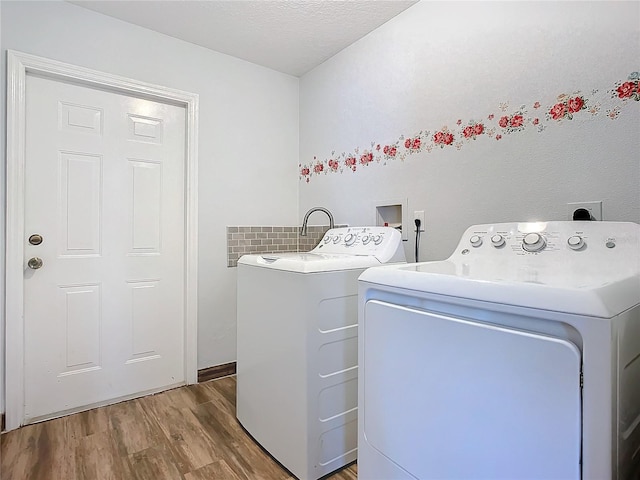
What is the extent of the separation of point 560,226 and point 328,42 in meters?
1.80

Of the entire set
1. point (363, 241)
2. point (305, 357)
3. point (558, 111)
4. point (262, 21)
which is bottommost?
point (305, 357)

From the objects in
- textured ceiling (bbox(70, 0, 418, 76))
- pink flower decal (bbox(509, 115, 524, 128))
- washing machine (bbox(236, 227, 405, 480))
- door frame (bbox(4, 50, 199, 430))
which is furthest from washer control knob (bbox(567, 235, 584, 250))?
door frame (bbox(4, 50, 199, 430))

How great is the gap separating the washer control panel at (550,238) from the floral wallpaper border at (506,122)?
0.43 meters

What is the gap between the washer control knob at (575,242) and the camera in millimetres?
A: 1113

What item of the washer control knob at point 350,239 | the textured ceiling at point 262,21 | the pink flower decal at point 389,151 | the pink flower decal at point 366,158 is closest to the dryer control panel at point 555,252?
the washer control knob at point 350,239

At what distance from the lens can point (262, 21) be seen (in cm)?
202

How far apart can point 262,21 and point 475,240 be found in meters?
1.72

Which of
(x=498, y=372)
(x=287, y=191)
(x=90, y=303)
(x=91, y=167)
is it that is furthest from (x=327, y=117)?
(x=498, y=372)

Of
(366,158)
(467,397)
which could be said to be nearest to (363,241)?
(366,158)

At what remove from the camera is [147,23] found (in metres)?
2.05

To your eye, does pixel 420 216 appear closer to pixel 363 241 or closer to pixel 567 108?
pixel 363 241

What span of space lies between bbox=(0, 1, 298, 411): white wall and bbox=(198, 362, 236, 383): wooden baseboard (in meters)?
0.04

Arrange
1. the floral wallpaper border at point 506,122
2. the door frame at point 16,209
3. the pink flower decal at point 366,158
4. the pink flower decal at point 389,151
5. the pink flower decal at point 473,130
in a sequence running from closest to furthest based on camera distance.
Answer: the floral wallpaper border at point 506,122 < the pink flower decal at point 473,130 < the door frame at point 16,209 < the pink flower decal at point 389,151 < the pink flower decal at point 366,158

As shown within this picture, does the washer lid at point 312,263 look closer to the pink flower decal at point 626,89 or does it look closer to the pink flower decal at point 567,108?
the pink flower decal at point 567,108
